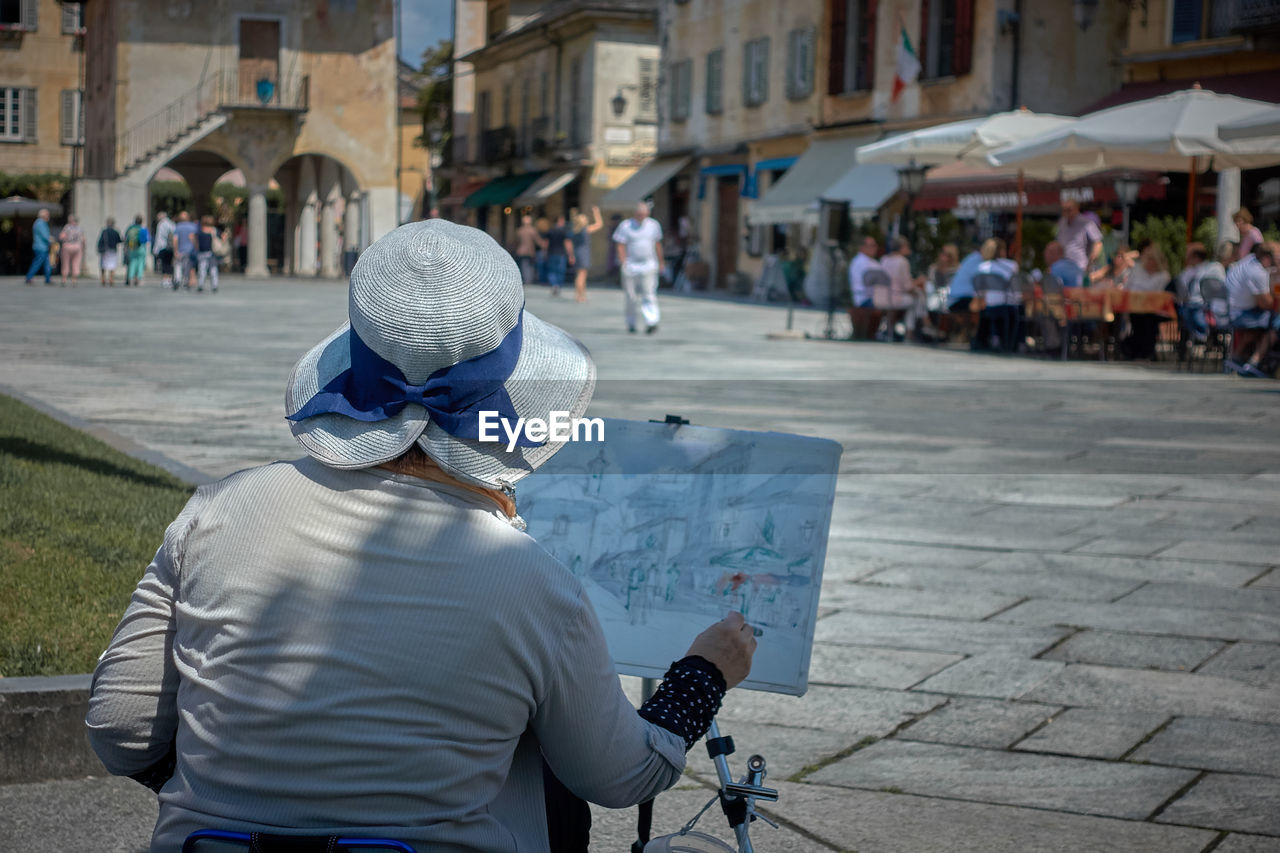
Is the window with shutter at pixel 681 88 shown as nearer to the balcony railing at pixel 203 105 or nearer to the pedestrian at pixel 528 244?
the pedestrian at pixel 528 244

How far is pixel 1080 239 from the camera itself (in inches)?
643

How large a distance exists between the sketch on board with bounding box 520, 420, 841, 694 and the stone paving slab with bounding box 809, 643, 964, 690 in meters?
1.87

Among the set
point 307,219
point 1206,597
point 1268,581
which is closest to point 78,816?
point 1206,597

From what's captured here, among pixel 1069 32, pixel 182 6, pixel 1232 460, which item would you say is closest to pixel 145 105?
pixel 182 6

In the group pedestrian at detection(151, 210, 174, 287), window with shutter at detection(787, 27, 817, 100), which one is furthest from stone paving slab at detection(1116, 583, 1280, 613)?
pedestrian at detection(151, 210, 174, 287)

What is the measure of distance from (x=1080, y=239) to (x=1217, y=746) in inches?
515

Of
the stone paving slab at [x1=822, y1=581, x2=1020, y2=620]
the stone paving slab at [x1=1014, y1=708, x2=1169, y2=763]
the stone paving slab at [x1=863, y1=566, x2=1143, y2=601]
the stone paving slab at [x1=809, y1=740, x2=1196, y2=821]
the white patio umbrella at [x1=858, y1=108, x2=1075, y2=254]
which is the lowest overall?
the stone paving slab at [x1=809, y1=740, x2=1196, y2=821]

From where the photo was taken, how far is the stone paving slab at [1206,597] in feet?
17.6

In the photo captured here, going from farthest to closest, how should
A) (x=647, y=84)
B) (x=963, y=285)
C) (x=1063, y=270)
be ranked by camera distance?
1. (x=647, y=84)
2. (x=963, y=285)
3. (x=1063, y=270)

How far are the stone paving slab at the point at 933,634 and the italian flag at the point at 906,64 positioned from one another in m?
24.7

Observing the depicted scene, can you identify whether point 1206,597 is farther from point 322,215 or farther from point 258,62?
point 322,215

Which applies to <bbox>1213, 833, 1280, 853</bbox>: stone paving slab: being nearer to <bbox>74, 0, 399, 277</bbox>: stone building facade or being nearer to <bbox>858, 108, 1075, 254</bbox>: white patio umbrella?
<bbox>858, 108, 1075, 254</bbox>: white patio umbrella

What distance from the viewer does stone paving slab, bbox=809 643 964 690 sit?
4.46m

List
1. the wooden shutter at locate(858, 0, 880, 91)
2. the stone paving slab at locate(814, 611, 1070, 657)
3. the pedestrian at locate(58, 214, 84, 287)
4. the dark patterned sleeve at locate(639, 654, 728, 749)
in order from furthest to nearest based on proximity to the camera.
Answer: the pedestrian at locate(58, 214, 84, 287) < the wooden shutter at locate(858, 0, 880, 91) < the stone paving slab at locate(814, 611, 1070, 657) < the dark patterned sleeve at locate(639, 654, 728, 749)
